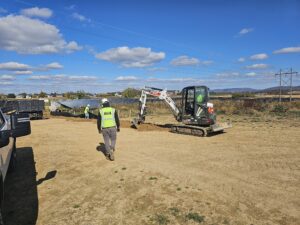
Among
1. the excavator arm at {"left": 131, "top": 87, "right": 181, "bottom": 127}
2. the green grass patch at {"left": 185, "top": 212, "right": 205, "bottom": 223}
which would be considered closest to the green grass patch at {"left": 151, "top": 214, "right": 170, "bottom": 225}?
the green grass patch at {"left": 185, "top": 212, "right": 205, "bottom": 223}

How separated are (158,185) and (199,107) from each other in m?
9.72

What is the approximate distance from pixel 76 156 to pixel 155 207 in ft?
18.8

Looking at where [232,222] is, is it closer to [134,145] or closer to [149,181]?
[149,181]

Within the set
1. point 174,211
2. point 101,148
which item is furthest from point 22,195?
point 101,148

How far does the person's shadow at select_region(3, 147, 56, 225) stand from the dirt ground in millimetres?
19

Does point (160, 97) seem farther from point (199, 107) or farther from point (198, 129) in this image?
point (198, 129)

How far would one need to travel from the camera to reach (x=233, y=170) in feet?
29.0

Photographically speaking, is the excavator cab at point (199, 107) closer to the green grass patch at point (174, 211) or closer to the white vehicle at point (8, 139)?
the white vehicle at point (8, 139)

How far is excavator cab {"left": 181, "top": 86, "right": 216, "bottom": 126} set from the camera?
53.9ft

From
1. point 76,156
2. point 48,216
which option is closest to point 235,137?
point 76,156

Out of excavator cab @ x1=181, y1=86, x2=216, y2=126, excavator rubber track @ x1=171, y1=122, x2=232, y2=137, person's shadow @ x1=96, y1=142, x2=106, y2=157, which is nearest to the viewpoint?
person's shadow @ x1=96, y1=142, x2=106, y2=157

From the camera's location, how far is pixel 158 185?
24.4ft

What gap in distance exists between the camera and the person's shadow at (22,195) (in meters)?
5.71

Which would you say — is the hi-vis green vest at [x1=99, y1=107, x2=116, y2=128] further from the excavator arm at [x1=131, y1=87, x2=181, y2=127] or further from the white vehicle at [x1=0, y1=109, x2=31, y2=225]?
the excavator arm at [x1=131, y1=87, x2=181, y2=127]
